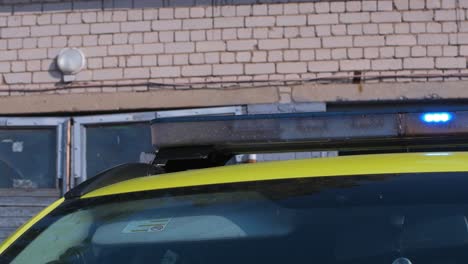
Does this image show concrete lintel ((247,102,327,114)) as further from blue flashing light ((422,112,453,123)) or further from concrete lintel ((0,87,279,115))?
blue flashing light ((422,112,453,123))

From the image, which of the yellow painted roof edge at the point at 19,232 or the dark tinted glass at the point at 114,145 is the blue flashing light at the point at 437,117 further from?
the dark tinted glass at the point at 114,145

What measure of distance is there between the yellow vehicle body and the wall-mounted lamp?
5231 millimetres

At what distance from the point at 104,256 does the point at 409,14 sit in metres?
5.59

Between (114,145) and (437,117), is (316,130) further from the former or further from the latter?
(114,145)

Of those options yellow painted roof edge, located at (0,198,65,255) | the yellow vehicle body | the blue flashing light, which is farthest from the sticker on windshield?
the blue flashing light

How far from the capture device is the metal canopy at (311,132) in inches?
107

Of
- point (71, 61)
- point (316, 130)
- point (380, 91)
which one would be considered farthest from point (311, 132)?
point (71, 61)

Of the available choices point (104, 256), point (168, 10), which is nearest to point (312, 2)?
point (168, 10)

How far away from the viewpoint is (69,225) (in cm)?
234

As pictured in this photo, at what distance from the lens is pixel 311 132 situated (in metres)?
2.79

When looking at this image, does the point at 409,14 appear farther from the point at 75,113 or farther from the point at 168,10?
the point at 75,113

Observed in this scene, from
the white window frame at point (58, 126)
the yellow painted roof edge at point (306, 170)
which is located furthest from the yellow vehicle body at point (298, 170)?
the white window frame at point (58, 126)

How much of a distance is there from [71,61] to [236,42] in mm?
1759

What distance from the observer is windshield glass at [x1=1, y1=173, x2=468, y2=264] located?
2129mm
